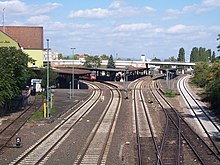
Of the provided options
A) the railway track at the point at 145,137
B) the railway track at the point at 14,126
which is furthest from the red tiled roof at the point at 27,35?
the railway track at the point at 145,137

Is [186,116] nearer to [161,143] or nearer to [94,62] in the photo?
[161,143]

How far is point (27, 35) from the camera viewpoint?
98.1m

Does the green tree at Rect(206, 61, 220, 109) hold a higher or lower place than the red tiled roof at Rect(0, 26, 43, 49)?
lower

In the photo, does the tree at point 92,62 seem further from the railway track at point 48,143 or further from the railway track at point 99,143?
the railway track at point 99,143

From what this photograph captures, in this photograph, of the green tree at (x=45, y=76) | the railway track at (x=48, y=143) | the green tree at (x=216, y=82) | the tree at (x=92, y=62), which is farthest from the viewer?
the tree at (x=92, y=62)

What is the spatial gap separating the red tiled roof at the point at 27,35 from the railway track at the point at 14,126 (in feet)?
168

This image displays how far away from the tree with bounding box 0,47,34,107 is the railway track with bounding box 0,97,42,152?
216 centimetres

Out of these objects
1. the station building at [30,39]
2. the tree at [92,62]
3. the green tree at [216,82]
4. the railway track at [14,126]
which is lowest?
the railway track at [14,126]

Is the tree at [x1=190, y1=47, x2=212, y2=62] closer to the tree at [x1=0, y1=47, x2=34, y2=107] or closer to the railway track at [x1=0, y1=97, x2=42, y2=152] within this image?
the railway track at [x1=0, y1=97, x2=42, y2=152]

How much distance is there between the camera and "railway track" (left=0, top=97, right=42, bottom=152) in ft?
86.4

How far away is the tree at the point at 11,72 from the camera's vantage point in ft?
121

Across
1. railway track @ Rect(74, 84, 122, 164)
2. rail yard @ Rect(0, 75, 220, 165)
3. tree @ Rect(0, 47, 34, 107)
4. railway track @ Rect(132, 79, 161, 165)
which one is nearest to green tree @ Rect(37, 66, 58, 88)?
tree @ Rect(0, 47, 34, 107)

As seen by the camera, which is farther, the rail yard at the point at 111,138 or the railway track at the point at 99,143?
the rail yard at the point at 111,138

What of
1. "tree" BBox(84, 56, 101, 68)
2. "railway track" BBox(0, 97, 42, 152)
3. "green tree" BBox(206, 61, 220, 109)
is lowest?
"railway track" BBox(0, 97, 42, 152)
